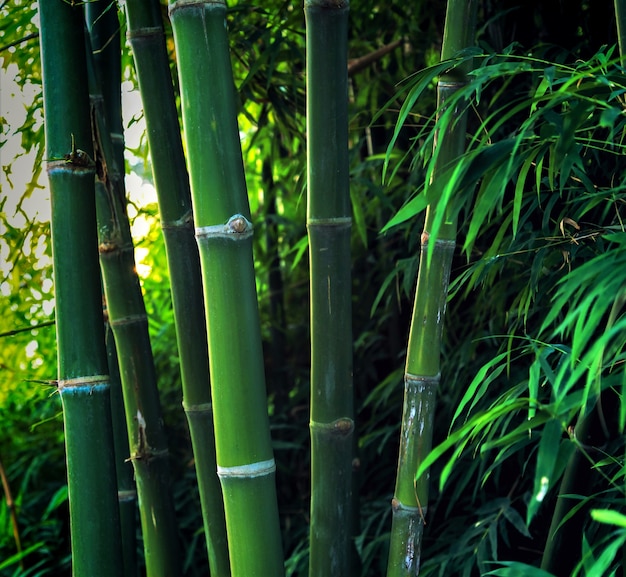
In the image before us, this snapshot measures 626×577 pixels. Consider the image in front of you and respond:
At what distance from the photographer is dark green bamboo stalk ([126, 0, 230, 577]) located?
Result: 0.94 meters

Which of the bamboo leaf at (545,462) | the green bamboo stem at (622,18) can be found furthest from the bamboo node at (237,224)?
the green bamboo stem at (622,18)

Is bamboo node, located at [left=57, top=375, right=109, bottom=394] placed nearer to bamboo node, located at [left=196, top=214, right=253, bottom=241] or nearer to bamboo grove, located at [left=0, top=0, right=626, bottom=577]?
bamboo grove, located at [left=0, top=0, right=626, bottom=577]

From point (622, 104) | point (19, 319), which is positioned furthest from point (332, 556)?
point (19, 319)

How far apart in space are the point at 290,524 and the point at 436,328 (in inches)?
37.9

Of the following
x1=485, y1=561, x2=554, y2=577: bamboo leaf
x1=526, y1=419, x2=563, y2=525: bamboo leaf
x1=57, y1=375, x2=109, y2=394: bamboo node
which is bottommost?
x1=485, y1=561, x2=554, y2=577: bamboo leaf

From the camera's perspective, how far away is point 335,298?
91cm

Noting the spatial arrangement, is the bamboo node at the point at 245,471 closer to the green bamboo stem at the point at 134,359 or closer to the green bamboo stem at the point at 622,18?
the green bamboo stem at the point at 134,359

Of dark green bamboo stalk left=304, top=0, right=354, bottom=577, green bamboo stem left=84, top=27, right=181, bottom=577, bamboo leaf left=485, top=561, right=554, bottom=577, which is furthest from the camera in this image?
green bamboo stem left=84, top=27, right=181, bottom=577

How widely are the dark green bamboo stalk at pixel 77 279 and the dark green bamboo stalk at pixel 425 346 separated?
0.36m

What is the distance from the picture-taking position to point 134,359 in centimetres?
101

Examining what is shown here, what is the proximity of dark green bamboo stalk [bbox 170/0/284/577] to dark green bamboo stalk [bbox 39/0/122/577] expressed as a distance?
0.52 ft

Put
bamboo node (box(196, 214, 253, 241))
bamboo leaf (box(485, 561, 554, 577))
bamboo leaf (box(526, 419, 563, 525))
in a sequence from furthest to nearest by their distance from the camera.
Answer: bamboo node (box(196, 214, 253, 241))
bamboo leaf (box(485, 561, 554, 577))
bamboo leaf (box(526, 419, 563, 525))

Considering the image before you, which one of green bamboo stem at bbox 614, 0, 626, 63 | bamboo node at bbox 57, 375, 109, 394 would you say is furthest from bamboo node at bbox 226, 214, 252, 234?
green bamboo stem at bbox 614, 0, 626, 63

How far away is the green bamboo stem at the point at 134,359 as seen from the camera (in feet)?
3.28
